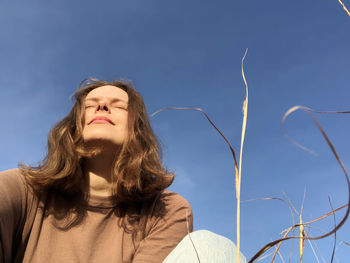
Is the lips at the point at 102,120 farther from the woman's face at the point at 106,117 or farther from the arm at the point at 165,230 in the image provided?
the arm at the point at 165,230

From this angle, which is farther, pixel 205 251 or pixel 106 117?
pixel 106 117

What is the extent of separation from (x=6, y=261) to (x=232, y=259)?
142 centimetres

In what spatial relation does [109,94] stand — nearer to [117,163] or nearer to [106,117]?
[106,117]

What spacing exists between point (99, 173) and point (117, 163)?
16 cm

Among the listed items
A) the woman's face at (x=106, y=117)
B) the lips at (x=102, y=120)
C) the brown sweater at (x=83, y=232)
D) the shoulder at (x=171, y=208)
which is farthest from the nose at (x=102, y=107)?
the shoulder at (x=171, y=208)

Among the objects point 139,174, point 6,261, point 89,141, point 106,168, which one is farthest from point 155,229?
point 6,261

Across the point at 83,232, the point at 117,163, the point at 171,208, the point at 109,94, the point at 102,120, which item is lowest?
the point at 83,232

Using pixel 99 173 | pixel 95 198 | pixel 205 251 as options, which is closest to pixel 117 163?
pixel 99 173

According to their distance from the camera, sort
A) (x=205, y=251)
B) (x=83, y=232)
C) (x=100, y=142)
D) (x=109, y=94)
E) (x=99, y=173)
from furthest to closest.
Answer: (x=109, y=94)
(x=99, y=173)
(x=100, y=142)
(x=83, y=232)
(x=205, y=251)

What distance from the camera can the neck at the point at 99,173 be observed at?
2.39 m

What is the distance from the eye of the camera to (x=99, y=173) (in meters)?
2.46

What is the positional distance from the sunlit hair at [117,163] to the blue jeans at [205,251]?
3.44ft

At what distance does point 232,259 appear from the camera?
1326 mm

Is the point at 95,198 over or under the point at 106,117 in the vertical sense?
under
